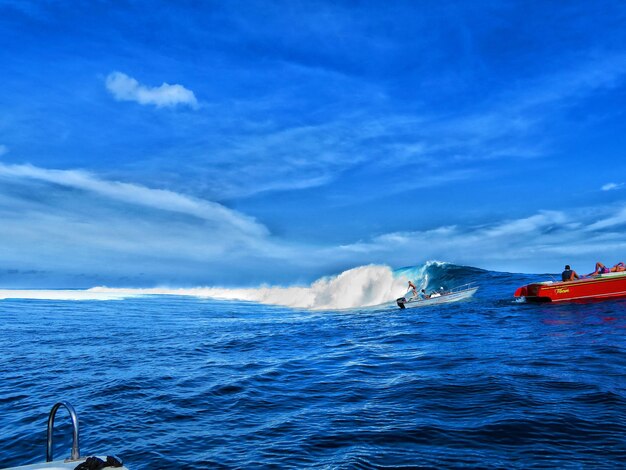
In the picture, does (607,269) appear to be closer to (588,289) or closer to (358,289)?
(588,289)

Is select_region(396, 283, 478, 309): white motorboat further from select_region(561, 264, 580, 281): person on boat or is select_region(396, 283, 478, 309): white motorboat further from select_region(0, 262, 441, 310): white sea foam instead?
select_region(0, 262, 441, 310): white sea foam

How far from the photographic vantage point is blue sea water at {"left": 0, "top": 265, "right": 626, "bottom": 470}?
677 cm

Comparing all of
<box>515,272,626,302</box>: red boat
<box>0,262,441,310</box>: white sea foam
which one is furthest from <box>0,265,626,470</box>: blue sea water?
<box>0,262,441,310</box>: white sea foam

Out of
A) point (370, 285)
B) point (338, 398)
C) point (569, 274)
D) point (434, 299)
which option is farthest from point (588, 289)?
point (370, 285)

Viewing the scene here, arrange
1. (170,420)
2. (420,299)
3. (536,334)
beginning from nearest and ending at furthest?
(170,420), (536,334), (420,299)

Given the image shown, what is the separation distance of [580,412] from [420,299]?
2591 cm

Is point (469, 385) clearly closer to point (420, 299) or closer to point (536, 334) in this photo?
point (536, 334)

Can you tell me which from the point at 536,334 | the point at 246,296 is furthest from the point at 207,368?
the point at 246,296

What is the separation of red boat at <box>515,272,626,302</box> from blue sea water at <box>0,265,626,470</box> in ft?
21.8

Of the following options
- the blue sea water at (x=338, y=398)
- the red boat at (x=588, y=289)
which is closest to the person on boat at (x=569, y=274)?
the red boat at (x=588, y=289)

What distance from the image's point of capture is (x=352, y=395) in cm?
1012

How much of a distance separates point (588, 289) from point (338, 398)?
2293 centimetres

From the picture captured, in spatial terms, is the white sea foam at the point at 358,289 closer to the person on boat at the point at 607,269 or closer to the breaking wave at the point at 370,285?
the breaking wave at the point at 370,285

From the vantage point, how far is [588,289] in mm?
26109
